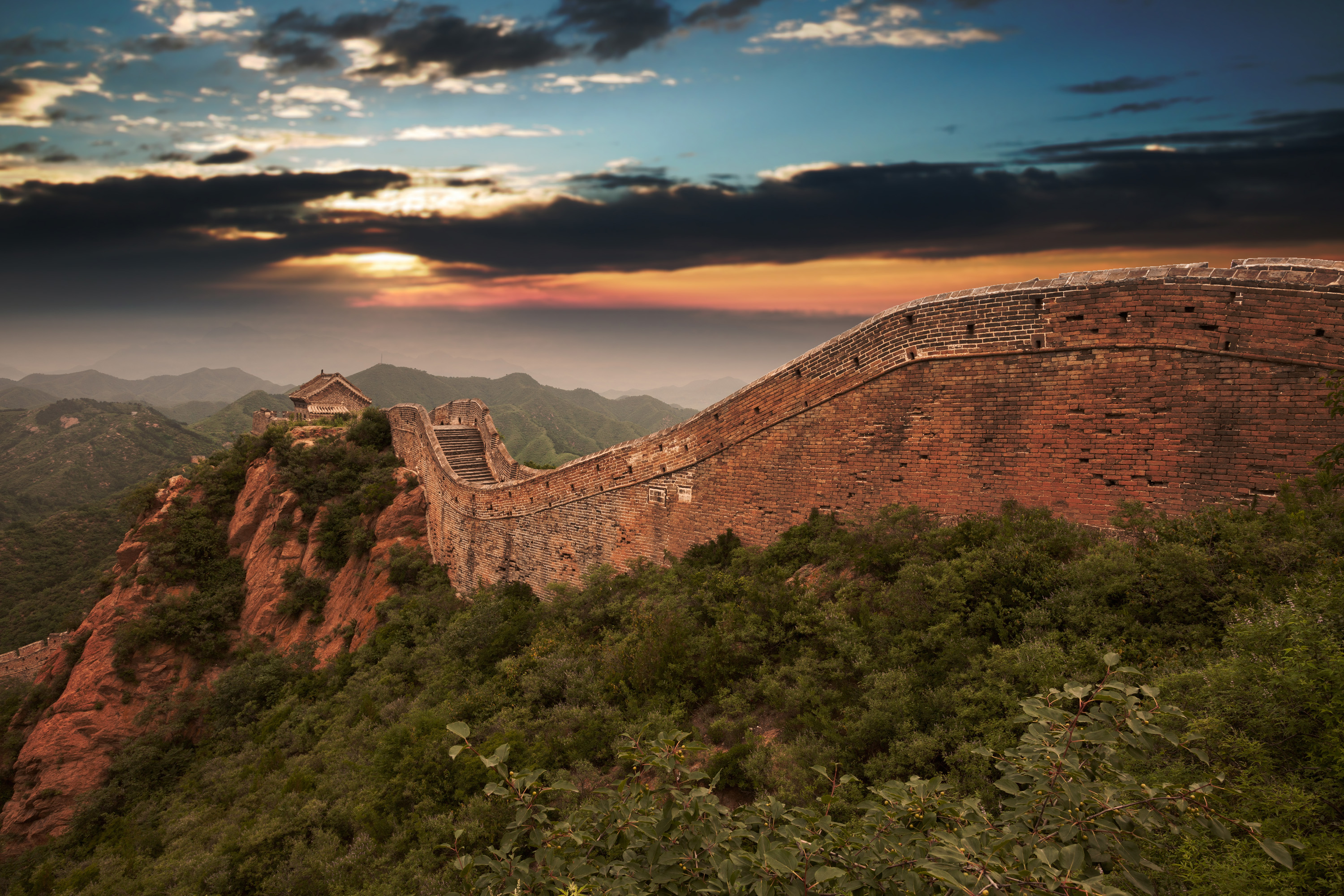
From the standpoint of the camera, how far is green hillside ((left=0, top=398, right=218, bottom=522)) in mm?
62125

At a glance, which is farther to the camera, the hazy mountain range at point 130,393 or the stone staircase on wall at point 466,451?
the hazy mountain range at point 130,393

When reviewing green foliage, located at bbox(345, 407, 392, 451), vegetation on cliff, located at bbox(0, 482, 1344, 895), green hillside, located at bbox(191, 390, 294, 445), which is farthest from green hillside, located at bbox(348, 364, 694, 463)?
vegetation on cliff, located at bbox(0, 482, 1344, 895)

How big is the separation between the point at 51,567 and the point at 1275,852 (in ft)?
195

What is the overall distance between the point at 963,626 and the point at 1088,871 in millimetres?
3846

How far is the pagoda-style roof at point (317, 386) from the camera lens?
27.2 meters

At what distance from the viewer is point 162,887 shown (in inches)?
293

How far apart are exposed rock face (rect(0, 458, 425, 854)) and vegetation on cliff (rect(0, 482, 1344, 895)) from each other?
4179 millimetres

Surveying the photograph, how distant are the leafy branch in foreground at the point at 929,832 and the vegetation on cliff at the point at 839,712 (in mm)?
29

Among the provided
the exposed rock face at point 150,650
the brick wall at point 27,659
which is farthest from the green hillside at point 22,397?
the exposed rock face at point 150,650

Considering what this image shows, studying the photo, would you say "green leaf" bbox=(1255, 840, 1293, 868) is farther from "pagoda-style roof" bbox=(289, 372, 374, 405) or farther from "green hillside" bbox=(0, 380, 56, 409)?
"green hillside" bbox=(0, 380, 56, 409)

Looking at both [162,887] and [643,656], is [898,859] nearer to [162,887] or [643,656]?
[643,656]

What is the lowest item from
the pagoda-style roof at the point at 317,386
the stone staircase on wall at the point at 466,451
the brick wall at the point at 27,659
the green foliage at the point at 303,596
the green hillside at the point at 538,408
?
the brick wall at the point at 27,659

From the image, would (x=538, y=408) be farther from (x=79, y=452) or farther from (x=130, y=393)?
(x=130, y=393)

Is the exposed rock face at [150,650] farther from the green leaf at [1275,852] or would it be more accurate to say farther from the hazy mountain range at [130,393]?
the hazy mountain range at [130,393]
